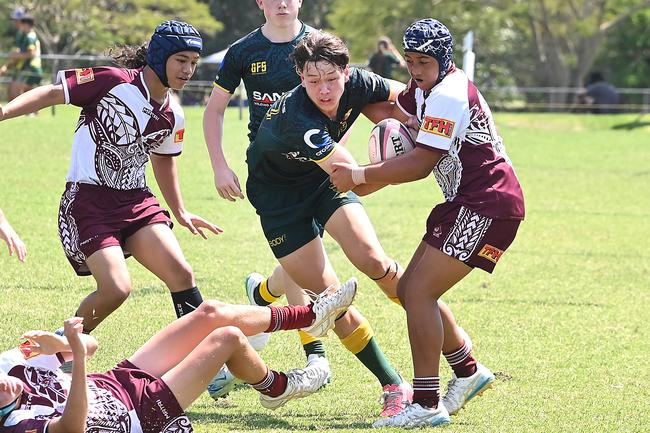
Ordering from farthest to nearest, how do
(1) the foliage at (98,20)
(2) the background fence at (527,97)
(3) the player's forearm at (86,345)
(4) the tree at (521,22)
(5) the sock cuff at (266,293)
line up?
(1) the foliage at (98,20)
(4) the tree at (521,22)
(2) the background fence at (527,97)
(5) the sock cuff at (266,293)
(3) the player's forearm at (86,345)

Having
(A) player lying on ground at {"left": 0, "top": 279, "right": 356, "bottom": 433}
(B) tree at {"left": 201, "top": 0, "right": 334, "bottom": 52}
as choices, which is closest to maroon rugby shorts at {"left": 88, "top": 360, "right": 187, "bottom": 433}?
(A) player lying on ground at {"left": 0, "top": 279, "right": 356, "bottom": 433}

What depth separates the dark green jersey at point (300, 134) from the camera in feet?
17.8

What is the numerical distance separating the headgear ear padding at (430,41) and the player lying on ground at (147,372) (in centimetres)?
110

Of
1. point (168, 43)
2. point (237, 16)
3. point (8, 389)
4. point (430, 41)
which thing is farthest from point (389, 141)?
point (237, 16)

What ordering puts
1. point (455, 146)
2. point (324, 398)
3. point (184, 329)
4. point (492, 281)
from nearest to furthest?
point (184, 329)
point (455, 146)
point (324, 398)
point (492, 281)

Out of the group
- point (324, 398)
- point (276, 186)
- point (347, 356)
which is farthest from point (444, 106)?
point (347, 356)

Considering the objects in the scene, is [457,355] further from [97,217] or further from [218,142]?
[97,217]

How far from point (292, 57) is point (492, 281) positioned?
4296 mm

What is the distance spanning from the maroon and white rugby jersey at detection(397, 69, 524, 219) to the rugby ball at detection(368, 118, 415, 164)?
0.38 ft

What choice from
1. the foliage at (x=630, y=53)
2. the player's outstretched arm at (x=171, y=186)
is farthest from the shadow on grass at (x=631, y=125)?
the player's outstretched arm at (x=171, y=186)

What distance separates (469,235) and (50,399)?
2.06 metres

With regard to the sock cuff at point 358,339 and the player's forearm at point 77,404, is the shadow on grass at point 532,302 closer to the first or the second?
the sock cuff at point 358,339

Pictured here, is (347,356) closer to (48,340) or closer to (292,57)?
(292,57)

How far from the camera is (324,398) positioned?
5.81 metres
